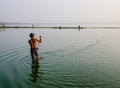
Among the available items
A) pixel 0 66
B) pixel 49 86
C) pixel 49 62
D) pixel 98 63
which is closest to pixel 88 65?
pixel 98 63

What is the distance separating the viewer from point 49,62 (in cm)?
1552

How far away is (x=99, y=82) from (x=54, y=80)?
2.65m

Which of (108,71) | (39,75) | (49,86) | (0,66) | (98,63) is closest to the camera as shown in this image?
(49,86)

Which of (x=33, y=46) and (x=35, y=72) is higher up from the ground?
(x=33, y=46)

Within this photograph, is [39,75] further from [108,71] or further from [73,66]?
[108,71]

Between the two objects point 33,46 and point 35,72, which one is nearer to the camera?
point 35,72

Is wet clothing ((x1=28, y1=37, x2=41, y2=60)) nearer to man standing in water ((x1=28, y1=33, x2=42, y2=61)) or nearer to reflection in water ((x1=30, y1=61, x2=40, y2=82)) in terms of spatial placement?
man standing in water ((x1=28, y1=33, x2=42, y2=61))

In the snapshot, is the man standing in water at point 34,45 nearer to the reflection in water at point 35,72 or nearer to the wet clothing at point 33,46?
the wet clothing at point 33,46

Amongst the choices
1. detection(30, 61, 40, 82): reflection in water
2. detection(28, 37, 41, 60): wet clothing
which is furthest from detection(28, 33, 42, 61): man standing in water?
detection(30, 61, 40, 82): reflection in water

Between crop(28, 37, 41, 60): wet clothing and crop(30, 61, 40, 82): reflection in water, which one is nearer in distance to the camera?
crop(30, 61, 40, 82): reflection in water

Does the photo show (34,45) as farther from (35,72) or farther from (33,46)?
(35,72)

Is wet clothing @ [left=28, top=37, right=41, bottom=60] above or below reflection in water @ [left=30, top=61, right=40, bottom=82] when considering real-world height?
above

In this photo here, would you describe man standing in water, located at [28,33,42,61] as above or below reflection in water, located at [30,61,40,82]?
above

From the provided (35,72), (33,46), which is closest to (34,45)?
(33,46)
